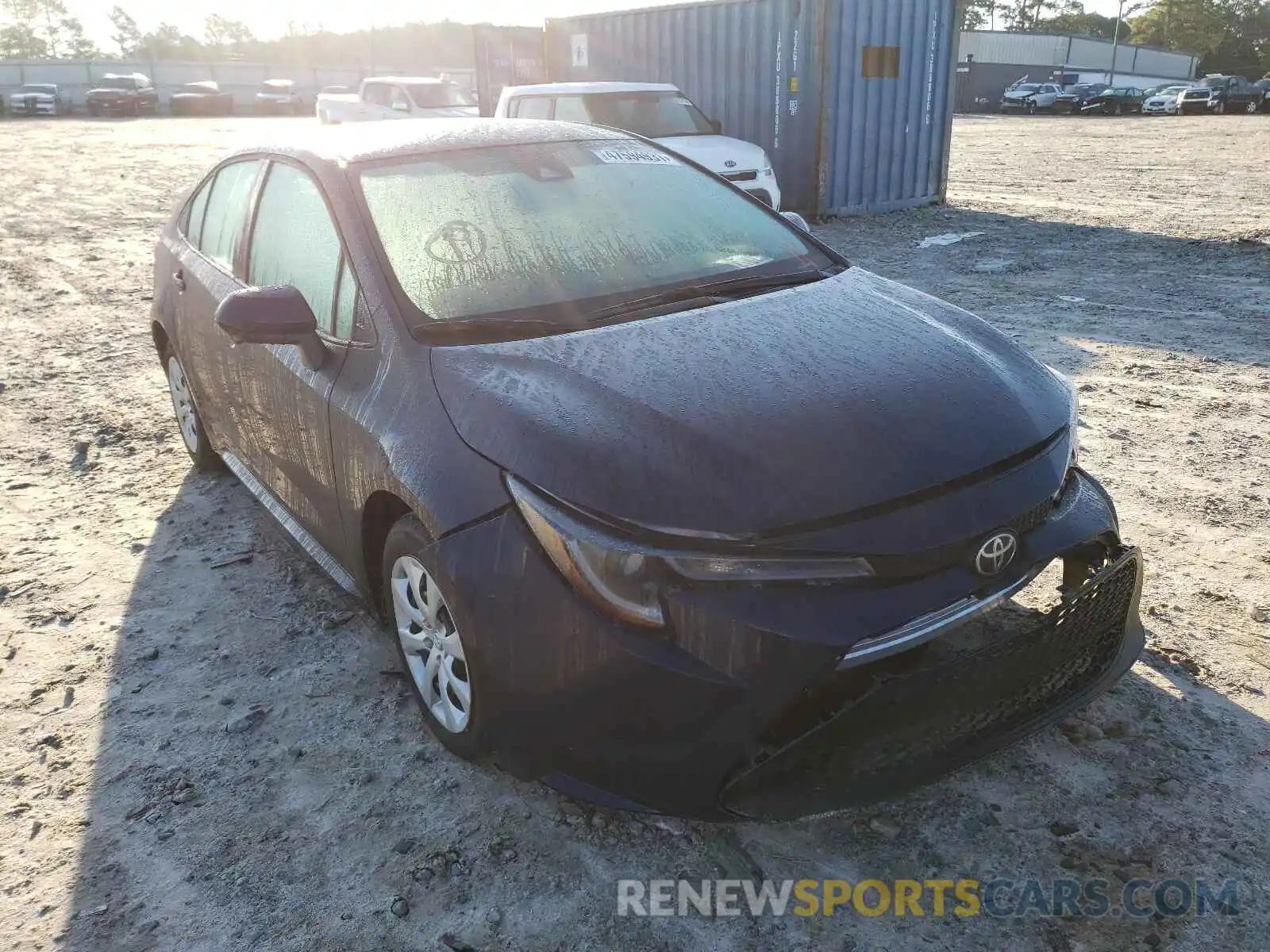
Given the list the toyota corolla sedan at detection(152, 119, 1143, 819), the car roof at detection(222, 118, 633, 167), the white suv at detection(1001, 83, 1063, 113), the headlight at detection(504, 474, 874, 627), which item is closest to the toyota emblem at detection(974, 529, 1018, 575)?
the toyota corolla sedan at detection(152, 119, 1143, 819)

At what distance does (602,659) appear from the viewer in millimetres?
1977

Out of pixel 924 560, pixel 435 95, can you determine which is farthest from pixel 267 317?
pixel 435 95

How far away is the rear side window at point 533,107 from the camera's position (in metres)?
11.1

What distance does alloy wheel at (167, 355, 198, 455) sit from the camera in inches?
178

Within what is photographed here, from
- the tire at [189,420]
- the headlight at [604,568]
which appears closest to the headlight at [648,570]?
the headlight at [604,568]

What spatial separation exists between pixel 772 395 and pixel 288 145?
7.22 feet

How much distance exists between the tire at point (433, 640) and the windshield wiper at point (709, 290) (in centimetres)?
82

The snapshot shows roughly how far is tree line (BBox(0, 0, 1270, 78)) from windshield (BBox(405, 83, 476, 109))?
43.3 m

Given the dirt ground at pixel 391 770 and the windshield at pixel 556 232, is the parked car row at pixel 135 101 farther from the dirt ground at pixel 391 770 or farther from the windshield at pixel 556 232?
the windshield at pixel 556 232

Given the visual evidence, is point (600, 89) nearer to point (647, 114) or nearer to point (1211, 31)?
point (647, 114)

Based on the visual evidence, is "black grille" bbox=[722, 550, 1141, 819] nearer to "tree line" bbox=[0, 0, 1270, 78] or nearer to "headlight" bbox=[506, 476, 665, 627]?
"headlight" bbox=[506, 476, 665, 627]

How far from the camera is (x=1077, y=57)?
5634cm

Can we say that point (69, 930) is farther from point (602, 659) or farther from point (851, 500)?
point (851, 500)

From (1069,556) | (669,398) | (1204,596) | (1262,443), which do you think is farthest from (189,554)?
(1262,443)
